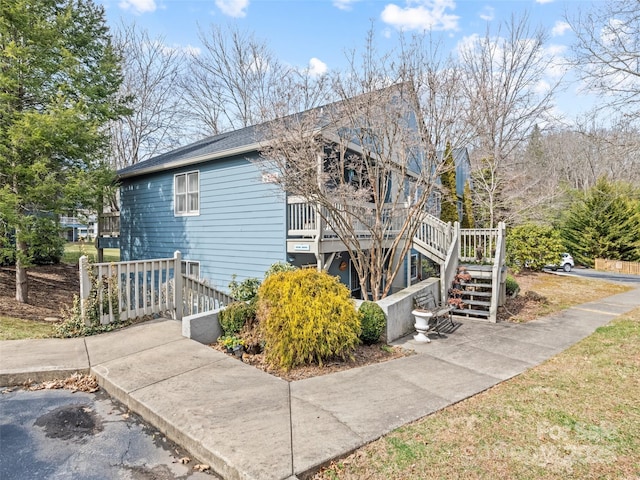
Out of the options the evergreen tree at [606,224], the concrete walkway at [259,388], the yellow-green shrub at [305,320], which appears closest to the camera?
the concrete walkway at [259,388]

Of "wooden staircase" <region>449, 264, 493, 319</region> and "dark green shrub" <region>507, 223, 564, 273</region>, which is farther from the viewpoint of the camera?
"dark green shrub" <region>507, 223, 564, 273</region>

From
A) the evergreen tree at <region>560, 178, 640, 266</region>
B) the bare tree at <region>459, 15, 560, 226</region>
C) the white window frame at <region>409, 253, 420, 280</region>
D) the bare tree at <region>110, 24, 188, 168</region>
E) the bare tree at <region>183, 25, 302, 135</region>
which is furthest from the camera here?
the bare tree at <region>183, 25, 302, 135</region>

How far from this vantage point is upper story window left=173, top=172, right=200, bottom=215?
443 inches

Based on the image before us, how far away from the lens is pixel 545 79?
53.8 ft

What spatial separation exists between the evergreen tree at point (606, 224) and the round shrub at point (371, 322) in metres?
22.1

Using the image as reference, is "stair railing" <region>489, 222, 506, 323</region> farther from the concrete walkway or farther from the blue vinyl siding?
the blue vinyl siding

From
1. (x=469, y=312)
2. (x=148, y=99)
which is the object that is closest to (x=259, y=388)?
(x=469, y=312)

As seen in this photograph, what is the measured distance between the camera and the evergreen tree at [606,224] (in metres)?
21.3

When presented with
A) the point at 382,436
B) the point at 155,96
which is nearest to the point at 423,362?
the point at 382,436

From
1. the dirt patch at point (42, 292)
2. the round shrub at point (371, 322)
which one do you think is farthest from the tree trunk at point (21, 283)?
the round shrub at point (371, 322)

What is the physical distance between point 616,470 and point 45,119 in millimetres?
10264

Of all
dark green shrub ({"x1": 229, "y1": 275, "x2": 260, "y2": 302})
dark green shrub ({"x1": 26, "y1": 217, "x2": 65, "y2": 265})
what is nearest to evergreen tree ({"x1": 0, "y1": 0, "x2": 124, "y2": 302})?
dark green shrub ({"x1": 26, "y1": 217, "x2": 65, "y2": 265})

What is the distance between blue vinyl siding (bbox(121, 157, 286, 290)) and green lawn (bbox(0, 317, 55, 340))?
4.42 meters

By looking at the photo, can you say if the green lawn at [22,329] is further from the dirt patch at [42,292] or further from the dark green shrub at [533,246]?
the dark green shrub at [533,246]
